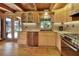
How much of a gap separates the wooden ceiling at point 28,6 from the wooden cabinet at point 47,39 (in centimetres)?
38

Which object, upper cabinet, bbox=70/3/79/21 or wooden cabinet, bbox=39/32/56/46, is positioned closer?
upper cabinet, bbox=70/3/79/21

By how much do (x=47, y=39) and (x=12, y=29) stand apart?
528 millimetres

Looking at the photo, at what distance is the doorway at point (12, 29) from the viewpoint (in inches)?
100

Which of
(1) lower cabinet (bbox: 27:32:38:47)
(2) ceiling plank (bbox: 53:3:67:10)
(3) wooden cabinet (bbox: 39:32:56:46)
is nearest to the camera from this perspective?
(2) ceiling plank (bbox: 53:3:67:10)

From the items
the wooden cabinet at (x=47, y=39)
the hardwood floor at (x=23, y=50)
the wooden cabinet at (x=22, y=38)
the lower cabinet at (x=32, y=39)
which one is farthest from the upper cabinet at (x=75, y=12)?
the wooden cabinet at (x=22, y=38)

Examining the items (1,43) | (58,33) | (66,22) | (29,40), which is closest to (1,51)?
(1,43)

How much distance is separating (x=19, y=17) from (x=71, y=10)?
73cm

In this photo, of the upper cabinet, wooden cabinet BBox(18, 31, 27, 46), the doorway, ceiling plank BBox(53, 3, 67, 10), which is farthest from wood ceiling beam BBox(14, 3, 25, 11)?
the upper cabinet

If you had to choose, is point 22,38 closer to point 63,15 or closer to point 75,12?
point 63,15

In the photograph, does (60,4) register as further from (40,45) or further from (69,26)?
(40,45)

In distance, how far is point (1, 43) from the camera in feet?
8.29

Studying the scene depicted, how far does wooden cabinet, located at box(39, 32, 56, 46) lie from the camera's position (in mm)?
2548

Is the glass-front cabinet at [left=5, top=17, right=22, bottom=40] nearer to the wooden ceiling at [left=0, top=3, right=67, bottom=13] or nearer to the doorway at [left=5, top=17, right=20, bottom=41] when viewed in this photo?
the doorway at [left=5, top=17, right=20, bottom=41]

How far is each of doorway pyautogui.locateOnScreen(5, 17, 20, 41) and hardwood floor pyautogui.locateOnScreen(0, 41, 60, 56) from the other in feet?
0.28
